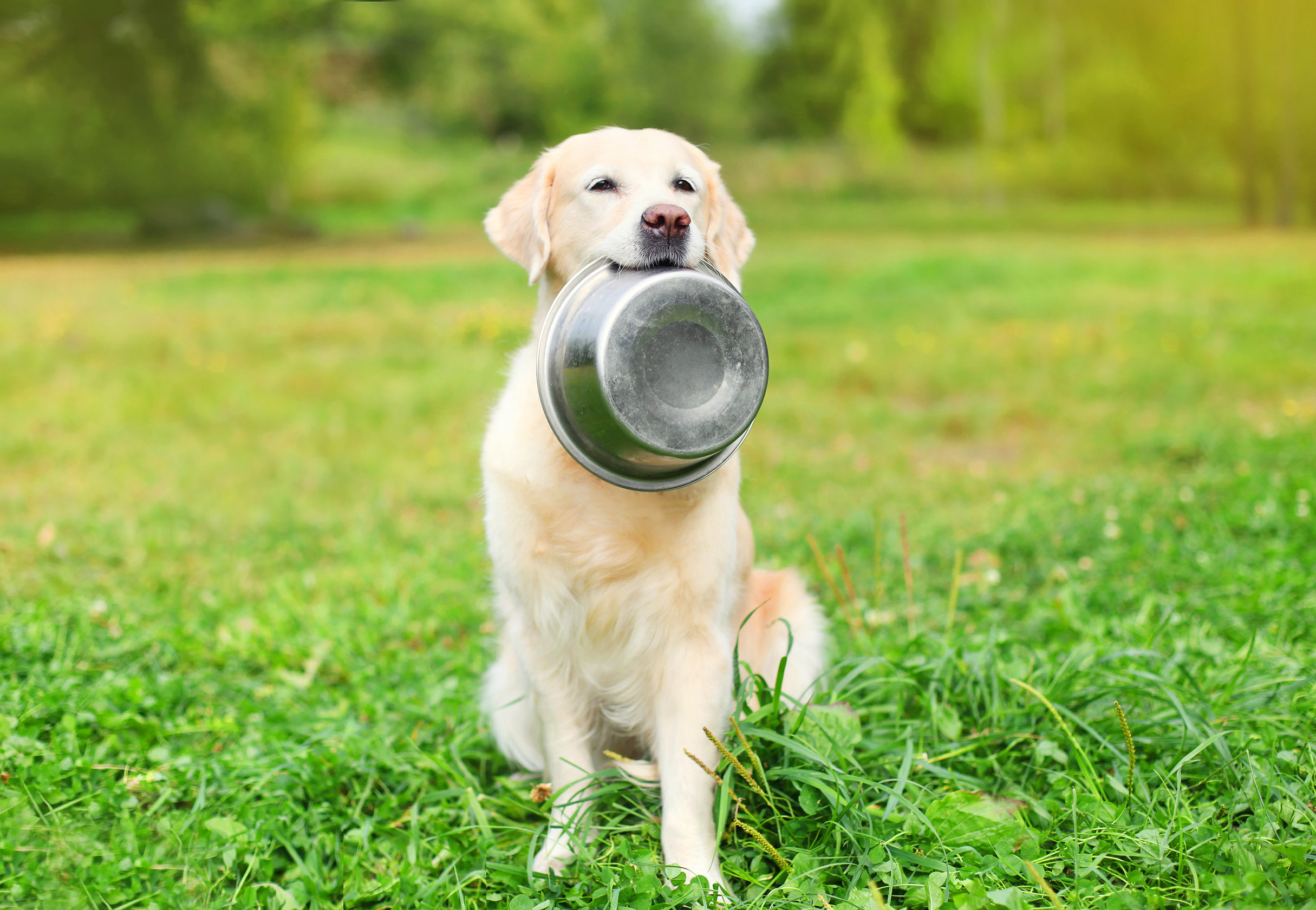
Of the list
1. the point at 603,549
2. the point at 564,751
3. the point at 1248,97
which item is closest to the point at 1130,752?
the point at 603,549

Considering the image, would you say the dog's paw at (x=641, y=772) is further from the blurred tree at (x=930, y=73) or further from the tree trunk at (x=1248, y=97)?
the blurred tree at (x=930, y=73)

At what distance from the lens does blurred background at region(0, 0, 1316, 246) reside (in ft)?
56.5

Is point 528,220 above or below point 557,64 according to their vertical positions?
below

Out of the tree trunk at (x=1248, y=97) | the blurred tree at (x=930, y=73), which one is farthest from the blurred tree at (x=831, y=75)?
the tree trunk at (x=1248, y=97)

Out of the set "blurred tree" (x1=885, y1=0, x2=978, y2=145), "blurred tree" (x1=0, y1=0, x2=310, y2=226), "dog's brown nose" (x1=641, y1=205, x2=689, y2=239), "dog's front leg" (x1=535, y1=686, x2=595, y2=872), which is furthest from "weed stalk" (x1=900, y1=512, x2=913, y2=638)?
"blurred tree" (x1=885, y1=0, x2=978, y2=145)

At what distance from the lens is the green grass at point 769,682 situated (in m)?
2.35

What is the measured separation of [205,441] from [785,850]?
633 centimetres

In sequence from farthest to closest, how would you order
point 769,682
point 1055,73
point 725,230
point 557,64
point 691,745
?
point 1055,73, point 557,64, point 769,682, point 725,230, point 691,745

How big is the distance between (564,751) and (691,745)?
441 millimetres

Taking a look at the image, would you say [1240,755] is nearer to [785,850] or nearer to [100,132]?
[785,850]

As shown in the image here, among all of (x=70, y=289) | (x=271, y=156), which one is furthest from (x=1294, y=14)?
(x=70, y=289)

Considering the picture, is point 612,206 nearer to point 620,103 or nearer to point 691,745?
point 691,745

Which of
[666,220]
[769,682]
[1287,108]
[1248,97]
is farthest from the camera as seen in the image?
[1248,97]

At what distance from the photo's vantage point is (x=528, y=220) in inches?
106
